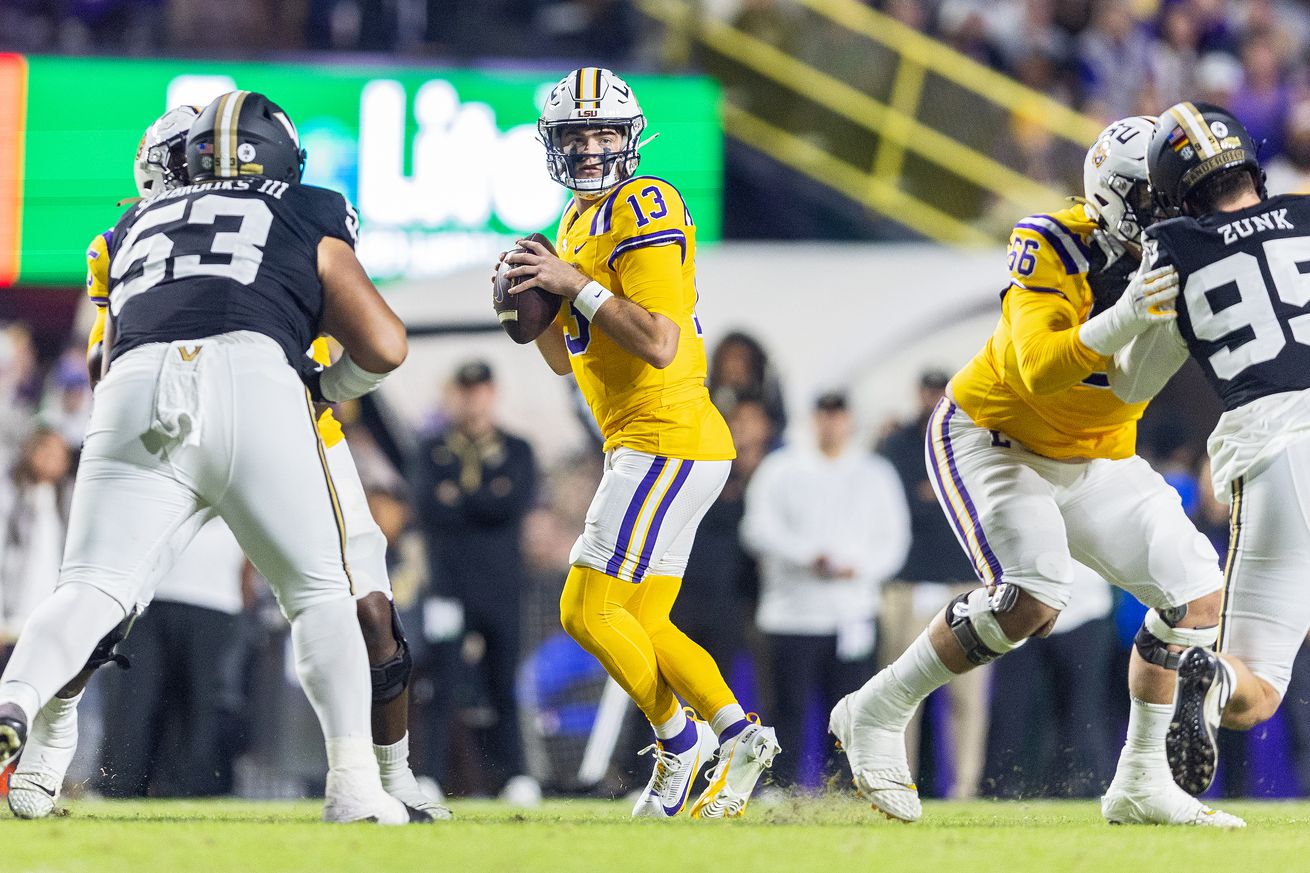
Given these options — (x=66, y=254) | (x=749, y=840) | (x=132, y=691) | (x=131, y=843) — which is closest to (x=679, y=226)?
(x=749, y=840)

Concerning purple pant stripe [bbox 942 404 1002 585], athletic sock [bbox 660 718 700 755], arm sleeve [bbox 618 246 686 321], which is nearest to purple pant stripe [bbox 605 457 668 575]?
arm sleeve [bbox 618 246 686 321]

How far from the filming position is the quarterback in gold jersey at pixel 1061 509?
5402 millimetres

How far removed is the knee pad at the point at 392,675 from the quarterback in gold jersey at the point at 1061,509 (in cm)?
151

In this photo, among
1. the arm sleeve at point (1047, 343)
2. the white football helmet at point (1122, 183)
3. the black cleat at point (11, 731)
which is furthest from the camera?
the white football helmet at point (1122, 183)

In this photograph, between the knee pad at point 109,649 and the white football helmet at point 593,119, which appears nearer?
the knee pad at point 109,649

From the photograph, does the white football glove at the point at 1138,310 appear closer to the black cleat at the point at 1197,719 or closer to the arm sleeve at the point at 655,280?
the black cleat at the point at 1197,719

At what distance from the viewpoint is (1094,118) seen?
457 inches

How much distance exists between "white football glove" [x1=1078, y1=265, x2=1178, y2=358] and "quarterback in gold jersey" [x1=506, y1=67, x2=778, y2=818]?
135cm

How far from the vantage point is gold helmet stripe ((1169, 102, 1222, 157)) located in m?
4.94

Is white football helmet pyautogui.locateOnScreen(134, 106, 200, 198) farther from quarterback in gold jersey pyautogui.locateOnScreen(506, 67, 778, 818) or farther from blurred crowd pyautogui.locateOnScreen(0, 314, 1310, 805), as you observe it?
blurred crowd pyautogui.locateOnScreen(0, 314, 1310, 805)

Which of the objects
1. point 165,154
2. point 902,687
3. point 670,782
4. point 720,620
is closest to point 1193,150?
point 902,687

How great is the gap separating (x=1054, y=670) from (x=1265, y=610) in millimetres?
3798

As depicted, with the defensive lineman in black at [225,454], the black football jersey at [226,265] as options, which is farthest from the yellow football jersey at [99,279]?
the defensive lineman in black at [225,454]

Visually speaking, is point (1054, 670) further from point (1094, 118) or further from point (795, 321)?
point (1094, 118)
